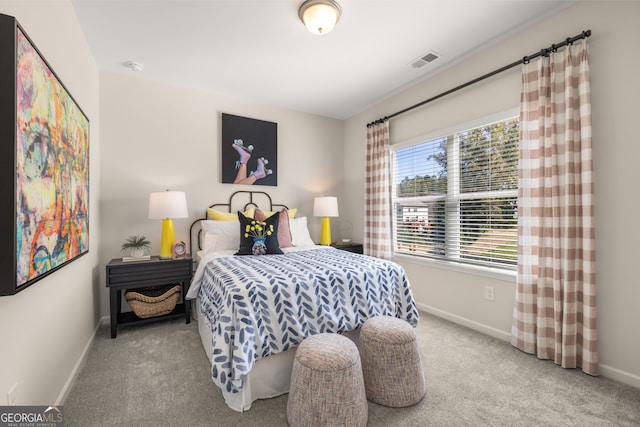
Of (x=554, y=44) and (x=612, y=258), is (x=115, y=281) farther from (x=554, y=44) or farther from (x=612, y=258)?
(x=554, y=44)

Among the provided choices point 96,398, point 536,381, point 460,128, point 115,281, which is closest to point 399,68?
point 460,128

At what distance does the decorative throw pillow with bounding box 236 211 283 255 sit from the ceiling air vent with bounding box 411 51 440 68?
222 centimetres

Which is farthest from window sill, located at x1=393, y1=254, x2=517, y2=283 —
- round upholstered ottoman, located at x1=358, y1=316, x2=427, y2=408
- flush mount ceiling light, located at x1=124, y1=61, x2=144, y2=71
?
flush mount ceiling light, located at x1=124, y1=61, x2=144, y2=71

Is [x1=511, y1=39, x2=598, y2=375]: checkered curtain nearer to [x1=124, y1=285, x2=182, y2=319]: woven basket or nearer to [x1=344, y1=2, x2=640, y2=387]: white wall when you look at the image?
[x1=344, y1=2, x2=640, y2=387]: white wall

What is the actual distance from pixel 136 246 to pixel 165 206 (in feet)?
1.69

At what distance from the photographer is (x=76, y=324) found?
2129 millimetres

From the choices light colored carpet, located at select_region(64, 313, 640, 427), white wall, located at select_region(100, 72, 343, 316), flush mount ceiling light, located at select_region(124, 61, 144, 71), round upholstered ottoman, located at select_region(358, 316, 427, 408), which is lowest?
light colored carpet, located at select_region(64, 313, 640, 427)

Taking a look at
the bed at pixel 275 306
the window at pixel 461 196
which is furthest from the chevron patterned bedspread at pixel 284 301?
the window at pixel 461 196

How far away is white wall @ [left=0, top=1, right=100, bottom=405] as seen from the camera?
1.24m

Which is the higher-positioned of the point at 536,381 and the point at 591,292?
the point at 591,292

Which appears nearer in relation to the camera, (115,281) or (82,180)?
(82,180)

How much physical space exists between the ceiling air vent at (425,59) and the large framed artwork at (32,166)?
2864mm

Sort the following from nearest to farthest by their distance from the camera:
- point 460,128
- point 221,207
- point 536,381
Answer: point 536,381
point 460,128
point 221,207

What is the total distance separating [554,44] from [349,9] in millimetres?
1553
